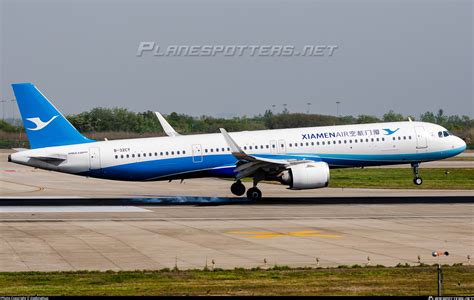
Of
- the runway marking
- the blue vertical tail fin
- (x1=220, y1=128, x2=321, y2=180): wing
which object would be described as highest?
the blue vertical tail fin

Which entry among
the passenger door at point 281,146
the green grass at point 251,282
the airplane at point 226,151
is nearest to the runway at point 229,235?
the green grass at point 251,282

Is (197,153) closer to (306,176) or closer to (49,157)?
(306,176)

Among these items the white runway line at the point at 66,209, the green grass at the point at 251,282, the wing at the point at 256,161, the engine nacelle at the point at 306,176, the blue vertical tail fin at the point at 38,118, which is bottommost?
the green grass at the point at 251,282

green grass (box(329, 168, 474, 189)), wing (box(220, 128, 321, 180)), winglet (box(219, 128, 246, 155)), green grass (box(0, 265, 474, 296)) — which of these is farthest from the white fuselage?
green grass (box(0, 265, 474, 296))

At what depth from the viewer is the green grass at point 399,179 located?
63156mm

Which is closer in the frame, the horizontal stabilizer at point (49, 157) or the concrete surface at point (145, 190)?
the horizontal stabilizer at point (49, 157)

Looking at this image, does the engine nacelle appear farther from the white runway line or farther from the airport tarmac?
the white runway line

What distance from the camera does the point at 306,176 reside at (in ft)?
156

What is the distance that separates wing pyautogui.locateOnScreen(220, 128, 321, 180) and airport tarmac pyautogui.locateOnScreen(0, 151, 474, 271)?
1.87m

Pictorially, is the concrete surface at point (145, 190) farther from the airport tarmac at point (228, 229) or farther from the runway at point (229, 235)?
the runway at point (229, 235)

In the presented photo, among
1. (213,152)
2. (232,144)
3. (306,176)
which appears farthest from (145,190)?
(306,176)

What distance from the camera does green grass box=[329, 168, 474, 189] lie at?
207 feet

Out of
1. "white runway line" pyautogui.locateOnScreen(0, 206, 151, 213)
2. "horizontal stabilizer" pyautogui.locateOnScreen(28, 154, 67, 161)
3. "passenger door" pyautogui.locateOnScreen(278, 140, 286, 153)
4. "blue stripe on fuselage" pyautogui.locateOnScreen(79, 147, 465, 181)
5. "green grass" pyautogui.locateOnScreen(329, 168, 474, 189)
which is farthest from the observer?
"green grass" pyautogui.locateOnScreen(329, 168, 474, 189)

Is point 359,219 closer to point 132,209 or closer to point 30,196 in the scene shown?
point 132,209
